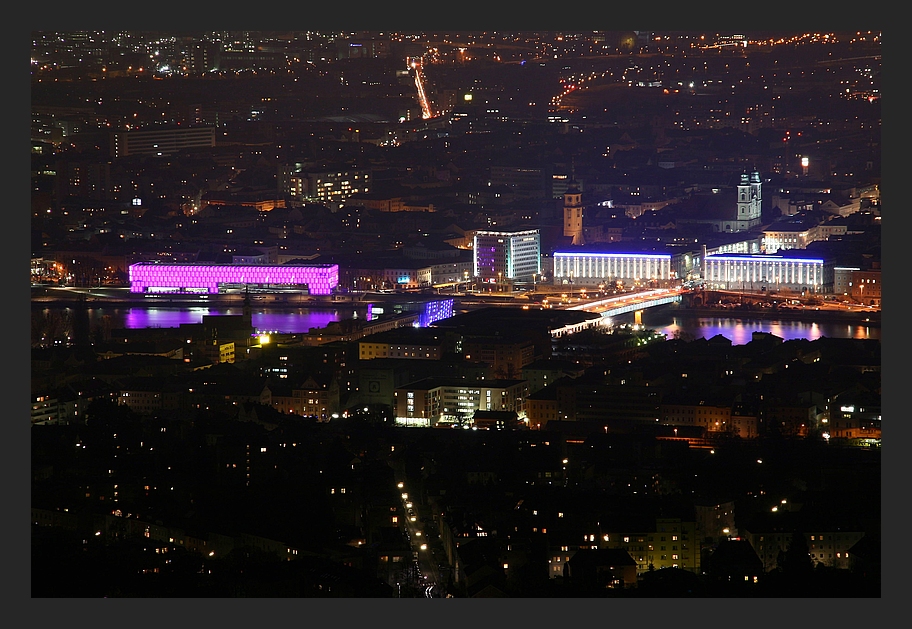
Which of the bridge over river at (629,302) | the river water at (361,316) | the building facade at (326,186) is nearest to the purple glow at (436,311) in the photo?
the river water at (361,316)

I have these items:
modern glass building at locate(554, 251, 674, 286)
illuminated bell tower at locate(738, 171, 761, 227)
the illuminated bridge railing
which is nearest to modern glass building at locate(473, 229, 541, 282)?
modern glass building at locate(554, 251, 674, 286)

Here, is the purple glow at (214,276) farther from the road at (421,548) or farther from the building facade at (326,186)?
the road at (421,548)

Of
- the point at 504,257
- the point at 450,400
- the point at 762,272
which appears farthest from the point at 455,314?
the point at 450,400

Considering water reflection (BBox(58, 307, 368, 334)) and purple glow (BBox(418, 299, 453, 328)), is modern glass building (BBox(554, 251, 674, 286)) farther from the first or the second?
water reflection (BBox(58, 307, 368, 334))

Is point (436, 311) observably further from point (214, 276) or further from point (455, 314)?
point (214, 276)

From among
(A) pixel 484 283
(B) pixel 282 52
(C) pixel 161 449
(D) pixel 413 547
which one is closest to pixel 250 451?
(C) pixel 161 449
